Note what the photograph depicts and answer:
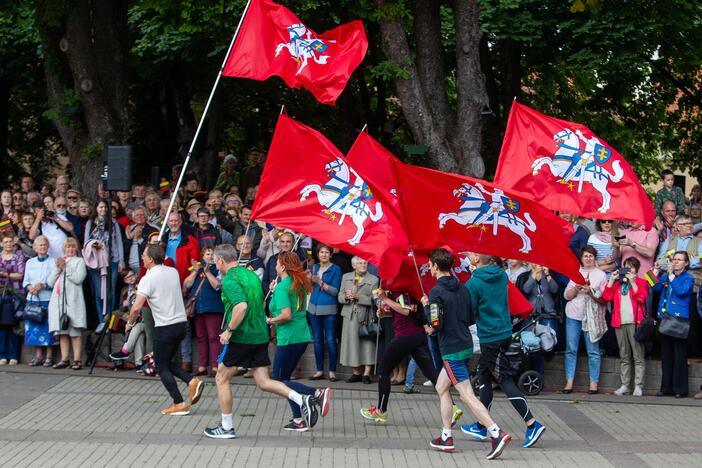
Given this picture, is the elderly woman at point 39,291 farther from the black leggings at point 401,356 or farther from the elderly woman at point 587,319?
the elderly woman at point 587,319

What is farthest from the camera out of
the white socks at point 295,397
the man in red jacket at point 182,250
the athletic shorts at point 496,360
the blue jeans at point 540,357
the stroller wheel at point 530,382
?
the man in red jacket at point 182,250

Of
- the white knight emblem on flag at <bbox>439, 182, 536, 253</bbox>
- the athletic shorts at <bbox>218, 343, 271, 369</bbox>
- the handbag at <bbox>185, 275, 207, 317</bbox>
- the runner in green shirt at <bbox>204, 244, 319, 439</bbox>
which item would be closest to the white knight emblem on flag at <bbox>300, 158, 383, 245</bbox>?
the white knight emblem on flag at <bbox>439, 182, 536, 253</bbox>

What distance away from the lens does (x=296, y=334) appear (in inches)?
455

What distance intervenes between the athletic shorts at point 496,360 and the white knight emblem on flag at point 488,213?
40.8 inches

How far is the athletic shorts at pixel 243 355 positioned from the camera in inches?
437

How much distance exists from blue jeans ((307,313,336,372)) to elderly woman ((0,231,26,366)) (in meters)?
4.30

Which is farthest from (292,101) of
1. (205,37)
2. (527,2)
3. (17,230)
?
(17,230)

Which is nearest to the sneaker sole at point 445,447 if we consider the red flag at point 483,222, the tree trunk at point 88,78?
the red flag at point 483,222

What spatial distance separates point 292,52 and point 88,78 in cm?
637

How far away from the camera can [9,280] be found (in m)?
16.0

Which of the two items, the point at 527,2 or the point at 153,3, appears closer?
the point at 153,3

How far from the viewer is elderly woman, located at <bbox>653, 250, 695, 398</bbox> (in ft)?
47.3

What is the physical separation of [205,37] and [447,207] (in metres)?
12.5

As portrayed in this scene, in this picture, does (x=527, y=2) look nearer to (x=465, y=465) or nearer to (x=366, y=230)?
(x=366, y=230)
